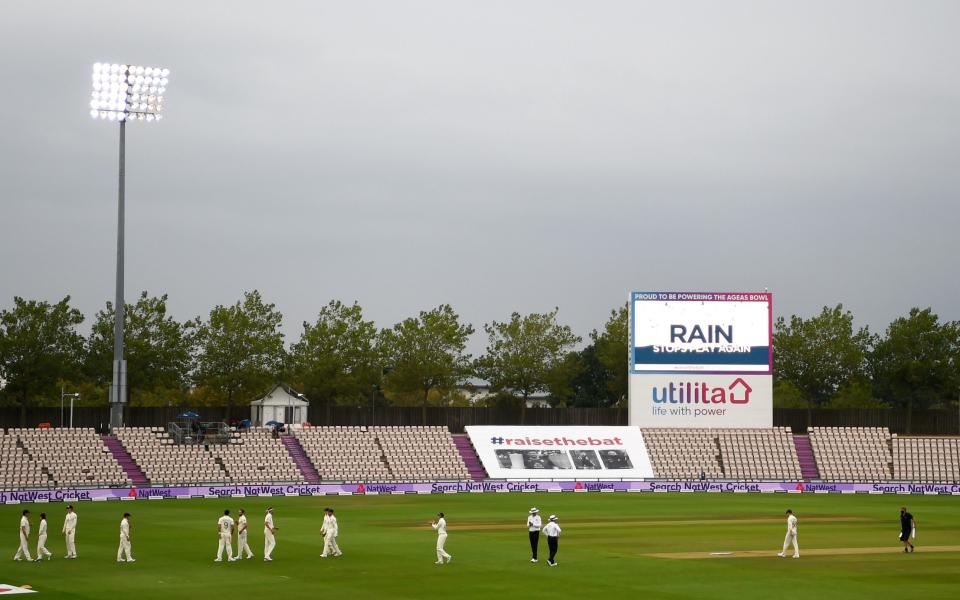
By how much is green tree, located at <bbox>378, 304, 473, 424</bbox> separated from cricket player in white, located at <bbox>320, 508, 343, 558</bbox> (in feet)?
212

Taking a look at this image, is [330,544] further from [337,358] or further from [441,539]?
[337,358]

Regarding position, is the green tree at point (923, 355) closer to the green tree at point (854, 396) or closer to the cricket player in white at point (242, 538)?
the green tree at point (854, 396)

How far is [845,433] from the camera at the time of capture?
277 feet

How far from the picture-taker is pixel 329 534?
3712 centimetres

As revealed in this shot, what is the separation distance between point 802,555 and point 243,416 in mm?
58811

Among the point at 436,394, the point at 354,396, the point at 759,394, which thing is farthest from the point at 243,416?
the point at 436,394

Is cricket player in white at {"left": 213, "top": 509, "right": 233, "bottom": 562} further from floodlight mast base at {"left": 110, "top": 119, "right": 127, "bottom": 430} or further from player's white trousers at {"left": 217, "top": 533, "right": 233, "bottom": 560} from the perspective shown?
floodlight mast base at {"left": 110, "top": 119, "right": 127, "bottom": 430}

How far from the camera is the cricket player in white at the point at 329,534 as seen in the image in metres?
36.8

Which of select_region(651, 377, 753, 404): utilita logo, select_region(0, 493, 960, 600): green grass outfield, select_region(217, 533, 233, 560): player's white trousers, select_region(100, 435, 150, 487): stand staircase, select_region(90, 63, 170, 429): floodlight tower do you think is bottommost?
select_region(0, 493, 960, 600): green grass outfield

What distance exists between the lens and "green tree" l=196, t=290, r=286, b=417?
98.4 m

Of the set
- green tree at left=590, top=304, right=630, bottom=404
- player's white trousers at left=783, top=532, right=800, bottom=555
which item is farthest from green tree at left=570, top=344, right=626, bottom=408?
player's white trousers at left=783, top=532, right=800, bottom=555

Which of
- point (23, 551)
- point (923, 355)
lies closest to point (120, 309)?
point (23, 551)

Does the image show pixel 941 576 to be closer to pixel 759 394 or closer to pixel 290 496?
pixel 290 496

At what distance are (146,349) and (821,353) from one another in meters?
61.7
